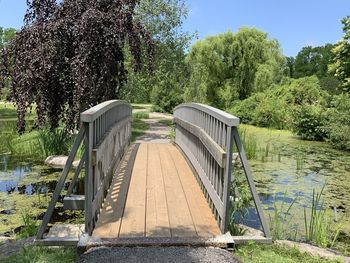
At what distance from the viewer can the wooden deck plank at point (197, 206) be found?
3.88 metres

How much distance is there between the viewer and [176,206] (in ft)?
14.9

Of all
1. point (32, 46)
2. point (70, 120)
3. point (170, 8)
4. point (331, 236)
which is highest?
point (170, 8)

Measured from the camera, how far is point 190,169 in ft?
21.7

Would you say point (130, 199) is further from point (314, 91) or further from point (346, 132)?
A: point (314, 91)

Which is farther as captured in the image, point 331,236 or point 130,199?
point 331,236

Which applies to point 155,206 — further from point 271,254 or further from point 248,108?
point 248,108

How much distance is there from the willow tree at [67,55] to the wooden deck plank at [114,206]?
4310 mm

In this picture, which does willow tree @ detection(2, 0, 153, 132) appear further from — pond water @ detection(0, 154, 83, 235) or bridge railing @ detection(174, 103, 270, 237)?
bridge railing @ detection(174, 103, 270, 237)

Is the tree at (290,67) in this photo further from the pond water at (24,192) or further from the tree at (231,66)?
the pond water at (24,192)

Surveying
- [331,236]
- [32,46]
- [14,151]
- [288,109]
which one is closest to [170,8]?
[288,109]

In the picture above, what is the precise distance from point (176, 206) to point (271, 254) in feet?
4.09

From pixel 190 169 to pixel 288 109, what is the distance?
48.3ft

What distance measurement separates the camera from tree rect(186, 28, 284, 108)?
24.1m

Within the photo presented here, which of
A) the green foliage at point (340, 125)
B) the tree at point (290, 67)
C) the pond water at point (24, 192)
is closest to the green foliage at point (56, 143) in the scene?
the pond water at point (24, 192)
